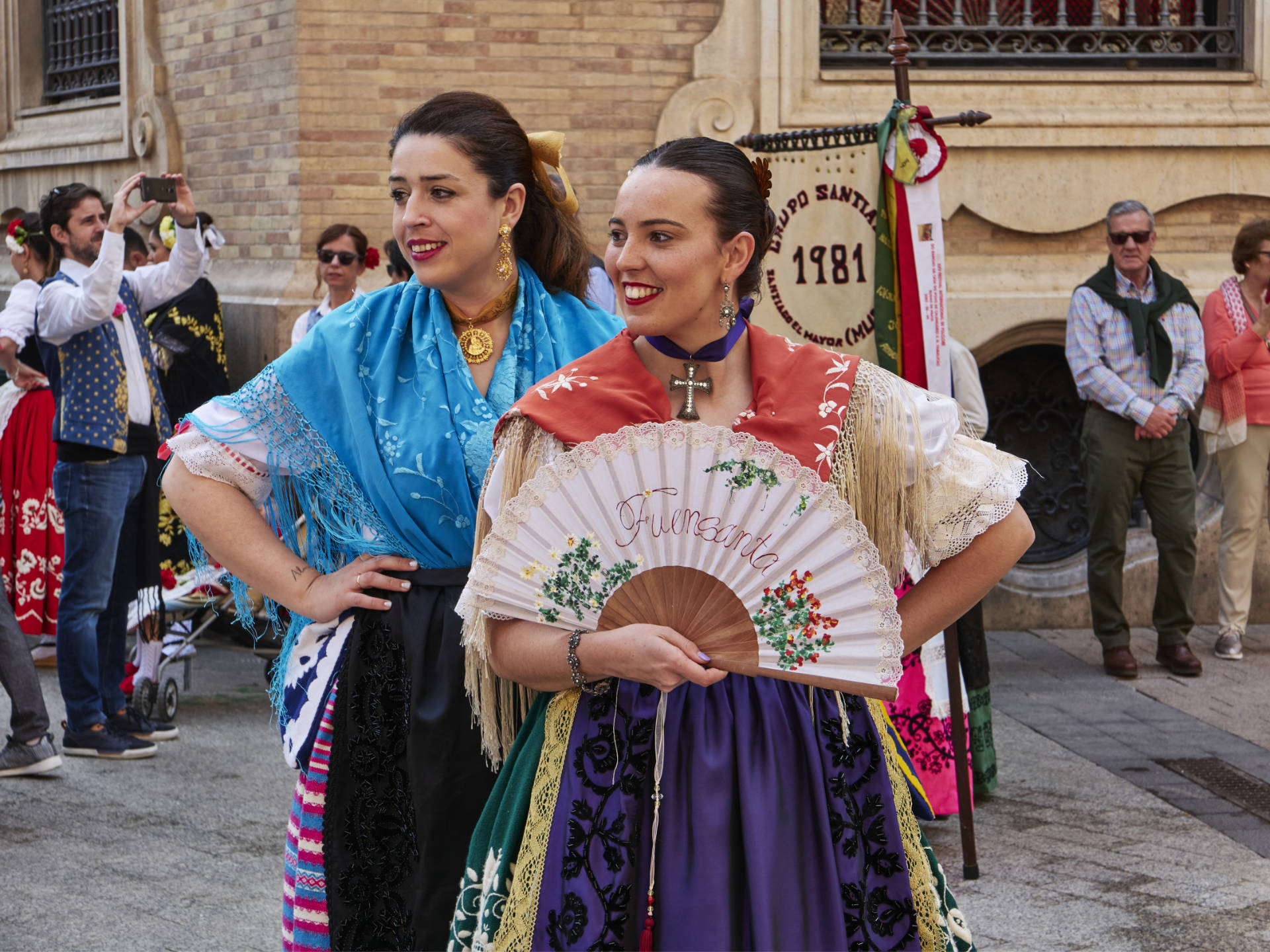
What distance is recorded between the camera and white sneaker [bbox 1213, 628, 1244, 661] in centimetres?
819

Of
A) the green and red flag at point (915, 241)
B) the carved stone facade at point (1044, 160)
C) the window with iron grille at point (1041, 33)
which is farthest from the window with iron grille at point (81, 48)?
the green and red flag at point (915, 241)

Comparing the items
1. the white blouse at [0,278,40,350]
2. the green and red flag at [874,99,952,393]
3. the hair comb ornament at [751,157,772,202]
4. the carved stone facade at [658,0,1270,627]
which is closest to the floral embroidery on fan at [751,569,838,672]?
the hair comb ornament at [751,157,772,202]

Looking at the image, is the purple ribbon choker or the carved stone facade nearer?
the purple ribbon choker

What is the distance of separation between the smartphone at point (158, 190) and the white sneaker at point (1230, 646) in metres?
5.66

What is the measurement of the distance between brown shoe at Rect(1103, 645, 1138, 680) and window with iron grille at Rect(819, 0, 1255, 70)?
3.56m

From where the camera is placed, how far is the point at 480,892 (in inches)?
98.9

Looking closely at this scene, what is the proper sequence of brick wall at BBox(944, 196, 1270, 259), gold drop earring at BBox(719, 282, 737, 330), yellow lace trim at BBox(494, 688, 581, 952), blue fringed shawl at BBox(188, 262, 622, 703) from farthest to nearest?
brick wall at BBox(944, 196, 1270, 259)
blue fringed shawl at BBox(188, 262, 622, 703)
gold drop earring at BBox(719, 282, 737, 330)
yellow lace trim at BBox(494, 688, 581, 952)

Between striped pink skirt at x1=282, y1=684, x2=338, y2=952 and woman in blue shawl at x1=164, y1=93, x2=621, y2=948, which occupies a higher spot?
woman in blue shawl at x1=164, y1=93, x2=621, y2=948

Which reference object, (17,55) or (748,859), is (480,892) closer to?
(748,859)
